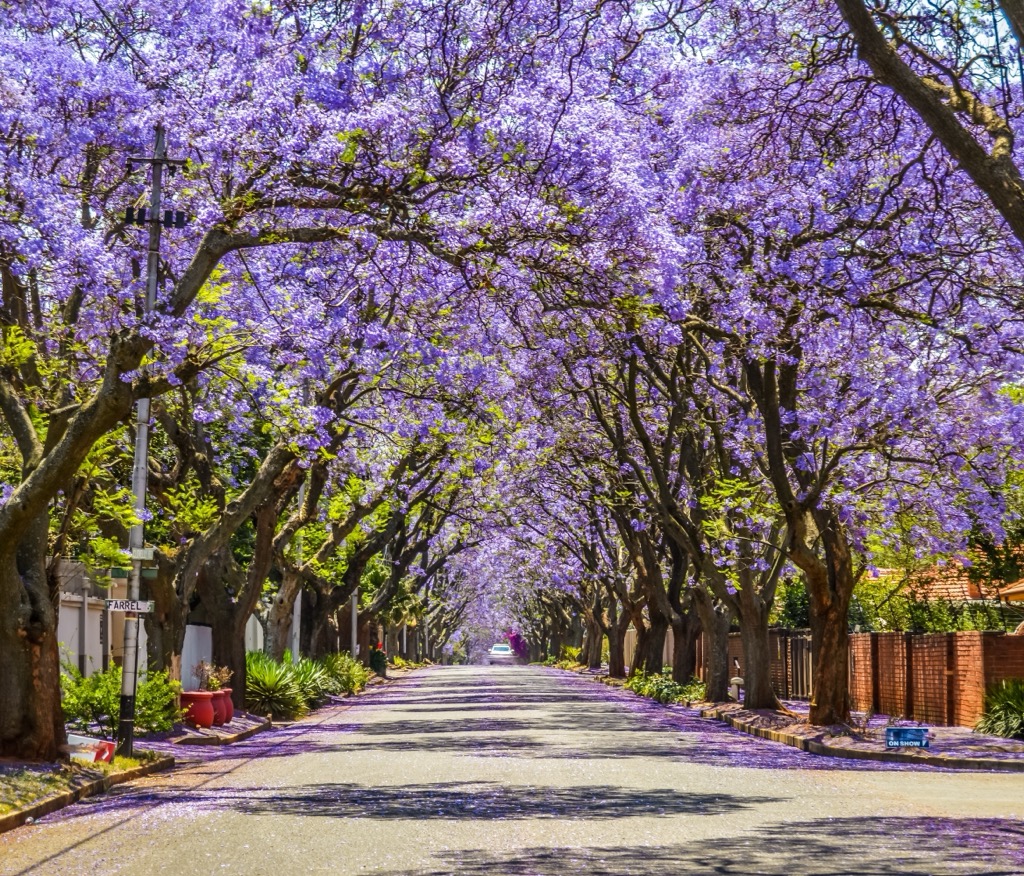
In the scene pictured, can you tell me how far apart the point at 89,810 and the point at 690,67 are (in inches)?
487

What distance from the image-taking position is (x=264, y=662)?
32.6 metres

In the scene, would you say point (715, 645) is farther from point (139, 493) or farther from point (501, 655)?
point (501, 655)

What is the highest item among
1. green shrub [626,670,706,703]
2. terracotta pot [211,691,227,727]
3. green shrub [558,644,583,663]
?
terracotta pot [211,691,227,727]

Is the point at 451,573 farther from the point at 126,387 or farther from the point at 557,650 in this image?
the point at 126,387

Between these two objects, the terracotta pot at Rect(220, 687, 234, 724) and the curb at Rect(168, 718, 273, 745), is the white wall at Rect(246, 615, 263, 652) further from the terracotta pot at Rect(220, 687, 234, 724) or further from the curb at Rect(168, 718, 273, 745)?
the curb at Rect(168, 718, 273, 745)

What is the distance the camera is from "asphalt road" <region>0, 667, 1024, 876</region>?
415 inches

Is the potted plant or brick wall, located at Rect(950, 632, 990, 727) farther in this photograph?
the potted plant

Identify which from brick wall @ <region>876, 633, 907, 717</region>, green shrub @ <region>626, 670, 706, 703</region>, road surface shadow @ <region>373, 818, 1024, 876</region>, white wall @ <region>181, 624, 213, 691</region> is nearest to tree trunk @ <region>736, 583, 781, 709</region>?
brick wall @ <region>876, 633, 907, 717</region>

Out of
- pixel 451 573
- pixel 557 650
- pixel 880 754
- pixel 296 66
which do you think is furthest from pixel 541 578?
pixel 296 66

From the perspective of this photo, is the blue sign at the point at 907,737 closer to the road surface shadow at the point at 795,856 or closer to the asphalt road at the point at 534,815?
the asphalt road at the point at 534,815

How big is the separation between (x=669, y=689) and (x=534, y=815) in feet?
89.3

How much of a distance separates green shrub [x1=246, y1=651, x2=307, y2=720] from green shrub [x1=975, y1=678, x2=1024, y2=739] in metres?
14.1

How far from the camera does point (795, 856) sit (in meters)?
10.8

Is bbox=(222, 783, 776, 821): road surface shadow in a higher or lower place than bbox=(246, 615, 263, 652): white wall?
lower
